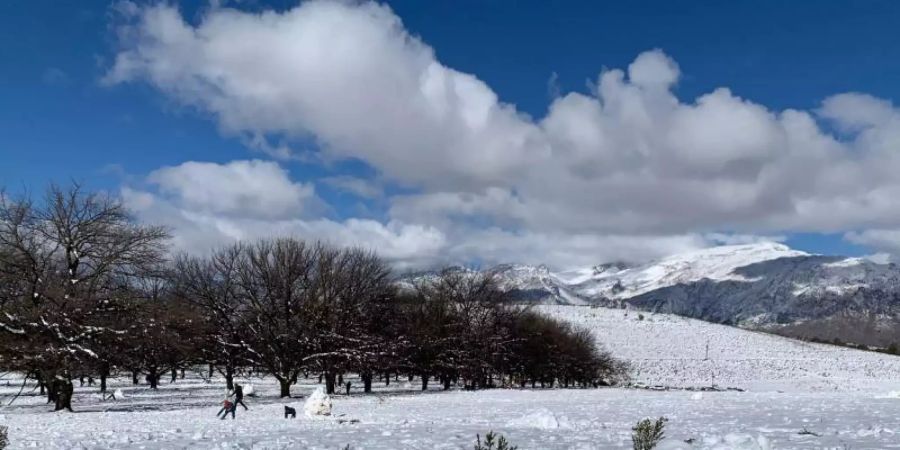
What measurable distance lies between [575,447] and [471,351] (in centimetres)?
4579

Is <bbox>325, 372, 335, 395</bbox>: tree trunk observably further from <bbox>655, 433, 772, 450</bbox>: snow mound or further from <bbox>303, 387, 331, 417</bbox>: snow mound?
<bbox>655, 433, 772, 450</bbox>: snow mound

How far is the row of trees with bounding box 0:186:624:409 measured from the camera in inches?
1233

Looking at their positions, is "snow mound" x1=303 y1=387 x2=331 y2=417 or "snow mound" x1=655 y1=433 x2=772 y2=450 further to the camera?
"snow mound" x1=303 y1=387 x2=331 y2=417

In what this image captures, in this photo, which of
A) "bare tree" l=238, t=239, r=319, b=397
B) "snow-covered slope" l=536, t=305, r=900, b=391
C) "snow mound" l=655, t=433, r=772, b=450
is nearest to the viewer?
"snow mound" l=655, t=433, r=772, b=450

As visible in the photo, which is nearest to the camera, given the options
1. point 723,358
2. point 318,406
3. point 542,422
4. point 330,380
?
point 542,422

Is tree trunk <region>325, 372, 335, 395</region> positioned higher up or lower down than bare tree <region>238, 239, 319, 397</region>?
lower down

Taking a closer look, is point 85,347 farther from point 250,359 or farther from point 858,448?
point 858,448

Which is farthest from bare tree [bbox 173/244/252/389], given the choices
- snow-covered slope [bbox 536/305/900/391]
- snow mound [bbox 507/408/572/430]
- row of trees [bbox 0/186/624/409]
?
snow-covered slope [bbox 536/305/900/391]

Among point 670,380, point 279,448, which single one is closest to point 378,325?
point 279,448

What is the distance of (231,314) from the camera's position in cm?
4747

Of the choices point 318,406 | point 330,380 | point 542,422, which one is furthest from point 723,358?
point 542,422

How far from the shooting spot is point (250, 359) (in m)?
45.4

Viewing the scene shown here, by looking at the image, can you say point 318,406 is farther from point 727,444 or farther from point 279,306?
point 279,306

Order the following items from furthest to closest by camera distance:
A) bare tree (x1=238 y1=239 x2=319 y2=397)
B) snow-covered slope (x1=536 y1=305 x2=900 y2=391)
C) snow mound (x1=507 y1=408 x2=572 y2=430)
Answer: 1. snow-covered slope (x1=536 y1=305 x2=900 y2=391)
2. bare tree (x1=238 y1=239 x2=319 y2=397)
3. snow mound (x1=507 y1=408 x2=572 y2=430)
